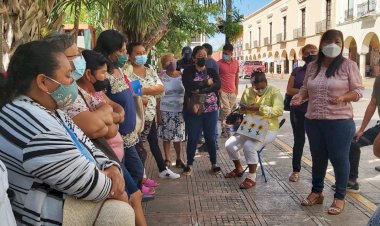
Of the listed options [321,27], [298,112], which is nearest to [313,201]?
[298,112]

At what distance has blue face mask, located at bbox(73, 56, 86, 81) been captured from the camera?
9.73ft

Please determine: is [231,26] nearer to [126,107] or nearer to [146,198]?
[146,198]

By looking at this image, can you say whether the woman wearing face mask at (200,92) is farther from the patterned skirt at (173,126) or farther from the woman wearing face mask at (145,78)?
the woman wearing face mask at (145,78)

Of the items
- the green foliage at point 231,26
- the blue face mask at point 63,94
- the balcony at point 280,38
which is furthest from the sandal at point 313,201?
the balcony at point 280,38

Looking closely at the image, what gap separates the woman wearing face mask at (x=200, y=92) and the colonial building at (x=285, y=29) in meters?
34.6

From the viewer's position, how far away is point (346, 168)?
14.8ft

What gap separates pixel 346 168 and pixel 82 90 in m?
2.79

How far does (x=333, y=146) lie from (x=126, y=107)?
209 cm

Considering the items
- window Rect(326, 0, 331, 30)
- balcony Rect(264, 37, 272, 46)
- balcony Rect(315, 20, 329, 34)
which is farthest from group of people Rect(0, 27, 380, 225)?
balcony Rect(264, 37, 272, 46)

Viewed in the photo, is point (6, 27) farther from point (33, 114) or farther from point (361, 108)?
point (361, 108)

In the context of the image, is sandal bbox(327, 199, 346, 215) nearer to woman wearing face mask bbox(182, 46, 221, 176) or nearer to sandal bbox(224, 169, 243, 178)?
sandal bbox(224, 169, 243, 178)

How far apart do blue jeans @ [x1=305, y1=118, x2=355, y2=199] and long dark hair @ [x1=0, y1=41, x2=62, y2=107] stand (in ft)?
10.2

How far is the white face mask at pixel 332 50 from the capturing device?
439 centimetres

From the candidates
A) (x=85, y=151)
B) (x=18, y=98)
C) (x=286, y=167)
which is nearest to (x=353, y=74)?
(x=286, y=167)
